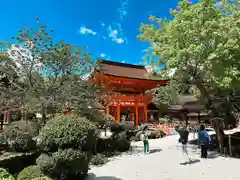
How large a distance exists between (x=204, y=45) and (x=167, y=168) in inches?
239

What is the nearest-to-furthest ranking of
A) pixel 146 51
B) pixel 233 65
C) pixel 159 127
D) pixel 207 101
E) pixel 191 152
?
pixel 233 65
pixel 191 152
pixel 207 101
pixel 146 51
pixel 159 127

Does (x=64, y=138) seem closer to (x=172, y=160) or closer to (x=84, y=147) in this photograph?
(x=84, y=147)

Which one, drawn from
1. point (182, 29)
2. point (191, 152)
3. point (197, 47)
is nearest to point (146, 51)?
point (182, 29)

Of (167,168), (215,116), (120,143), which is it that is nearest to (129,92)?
(120,143)

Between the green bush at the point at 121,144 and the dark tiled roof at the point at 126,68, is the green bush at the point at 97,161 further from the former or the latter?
the dark tiled roof at the point at 126,68

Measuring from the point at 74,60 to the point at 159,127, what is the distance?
13.1 metres

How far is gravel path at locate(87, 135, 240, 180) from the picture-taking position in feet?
25.5

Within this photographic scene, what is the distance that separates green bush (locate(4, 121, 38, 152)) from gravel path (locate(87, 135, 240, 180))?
3791mm

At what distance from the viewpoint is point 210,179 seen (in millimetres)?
7324

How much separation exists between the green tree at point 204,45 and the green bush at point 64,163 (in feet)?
21.2

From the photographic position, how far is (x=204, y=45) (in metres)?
11.1

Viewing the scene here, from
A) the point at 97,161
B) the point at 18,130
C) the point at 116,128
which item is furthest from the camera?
the point at 116,128

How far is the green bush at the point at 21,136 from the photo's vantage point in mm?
10984

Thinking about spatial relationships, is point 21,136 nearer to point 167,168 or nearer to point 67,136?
point 67,136
